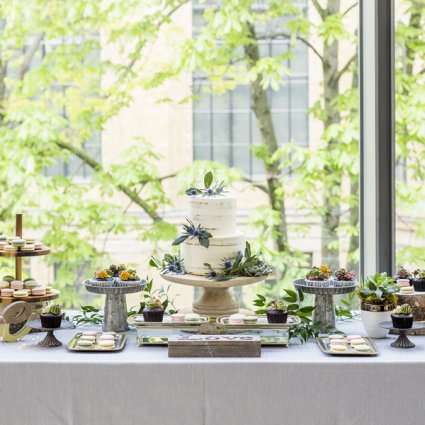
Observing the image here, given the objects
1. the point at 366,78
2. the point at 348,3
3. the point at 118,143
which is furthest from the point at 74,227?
the point at 366,78

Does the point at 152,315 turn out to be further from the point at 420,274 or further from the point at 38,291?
the point at 420,274

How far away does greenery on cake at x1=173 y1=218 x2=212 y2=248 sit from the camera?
194 centimetres

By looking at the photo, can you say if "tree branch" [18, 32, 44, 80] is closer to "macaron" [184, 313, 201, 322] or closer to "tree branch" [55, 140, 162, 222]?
"tree branch" [55, 140, 162, 222]

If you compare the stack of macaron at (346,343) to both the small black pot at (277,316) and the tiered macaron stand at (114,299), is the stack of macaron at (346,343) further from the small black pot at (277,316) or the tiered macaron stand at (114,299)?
the tiered macaron stand at (114,299)

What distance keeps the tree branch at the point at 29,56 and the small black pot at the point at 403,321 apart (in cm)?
322

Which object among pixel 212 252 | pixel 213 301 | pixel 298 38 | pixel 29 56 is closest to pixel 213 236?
pixel 212 252

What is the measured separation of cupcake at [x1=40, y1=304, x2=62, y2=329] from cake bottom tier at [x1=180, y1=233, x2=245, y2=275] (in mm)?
353

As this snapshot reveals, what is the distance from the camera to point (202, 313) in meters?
2.02

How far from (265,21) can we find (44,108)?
133cm

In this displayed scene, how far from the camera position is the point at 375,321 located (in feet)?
6.33

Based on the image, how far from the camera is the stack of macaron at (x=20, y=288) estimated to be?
1.97 m

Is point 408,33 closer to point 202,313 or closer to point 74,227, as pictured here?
point 74,227

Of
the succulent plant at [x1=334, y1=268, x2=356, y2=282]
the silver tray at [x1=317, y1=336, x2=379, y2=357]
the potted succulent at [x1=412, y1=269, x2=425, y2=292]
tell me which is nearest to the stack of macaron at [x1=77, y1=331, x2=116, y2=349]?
the silver tray at [x1=317, y1=336, x2=379, y2=357]

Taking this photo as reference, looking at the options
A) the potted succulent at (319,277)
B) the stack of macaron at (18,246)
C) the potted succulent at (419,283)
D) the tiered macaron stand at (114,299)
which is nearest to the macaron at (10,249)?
the stack of macaron at (18,246)
